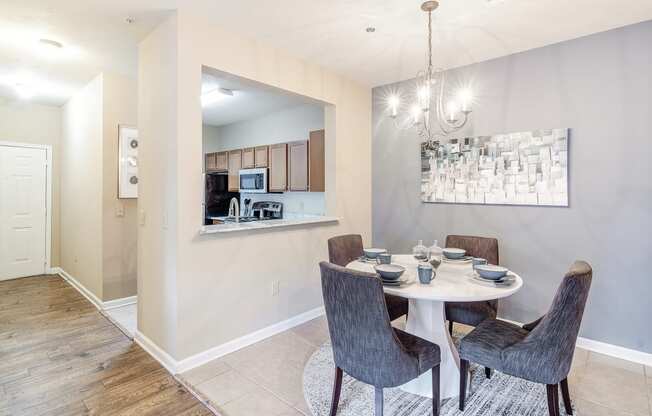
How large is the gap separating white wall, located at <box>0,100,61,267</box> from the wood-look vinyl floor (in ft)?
6.01

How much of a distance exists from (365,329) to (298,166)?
328 centimetres

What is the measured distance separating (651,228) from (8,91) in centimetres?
706

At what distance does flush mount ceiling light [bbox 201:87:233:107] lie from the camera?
13.7 feet

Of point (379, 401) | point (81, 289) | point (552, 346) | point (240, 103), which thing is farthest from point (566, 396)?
point (81, 289)

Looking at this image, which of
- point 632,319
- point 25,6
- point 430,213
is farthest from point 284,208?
point 632,319

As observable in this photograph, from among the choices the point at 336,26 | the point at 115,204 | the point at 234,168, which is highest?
the point at 336,26

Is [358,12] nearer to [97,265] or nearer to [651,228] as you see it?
[651,228]

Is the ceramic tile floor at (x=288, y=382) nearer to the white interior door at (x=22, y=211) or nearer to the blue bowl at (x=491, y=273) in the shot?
the blue bowl at (x=491, y=273)

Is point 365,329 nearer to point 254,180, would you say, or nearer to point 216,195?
point 254,180

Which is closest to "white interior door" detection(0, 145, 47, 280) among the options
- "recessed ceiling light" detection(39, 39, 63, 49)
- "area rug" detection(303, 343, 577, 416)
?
"recessed ceiling light" detection(39, 39, 63, 49)

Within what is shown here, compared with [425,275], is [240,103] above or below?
above

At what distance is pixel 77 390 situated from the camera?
224 centimetres

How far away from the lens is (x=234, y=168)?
5914 millimetres

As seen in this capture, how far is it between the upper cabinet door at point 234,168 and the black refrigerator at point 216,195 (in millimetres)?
203
